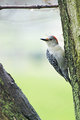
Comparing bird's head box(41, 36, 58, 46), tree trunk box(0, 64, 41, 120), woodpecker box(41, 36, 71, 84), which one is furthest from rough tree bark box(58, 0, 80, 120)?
bird's head box(41, 36, 58, 46)

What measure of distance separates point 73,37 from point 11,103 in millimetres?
580

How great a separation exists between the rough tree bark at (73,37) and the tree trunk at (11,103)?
0.34 m

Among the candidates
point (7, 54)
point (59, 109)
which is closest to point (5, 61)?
point (7, 54)

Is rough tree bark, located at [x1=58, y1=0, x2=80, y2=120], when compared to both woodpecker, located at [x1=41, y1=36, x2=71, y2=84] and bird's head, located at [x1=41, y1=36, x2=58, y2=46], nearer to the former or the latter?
woodpecker, located at [x1=41, y1=36, x2=71, y2=84]

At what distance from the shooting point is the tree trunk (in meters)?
1.57

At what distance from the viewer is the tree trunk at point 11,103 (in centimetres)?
157

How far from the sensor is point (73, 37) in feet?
5.22

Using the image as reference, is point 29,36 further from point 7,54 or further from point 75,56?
point 75,56

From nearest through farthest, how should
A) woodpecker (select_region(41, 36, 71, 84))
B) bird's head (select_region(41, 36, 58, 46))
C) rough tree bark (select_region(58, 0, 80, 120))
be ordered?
rough tree bark (select_region(58, 0, 80, 120))
woodpecker (select_region(41, 36, 71, 84))
bird's head (select_region(41, 36, 58, 46))

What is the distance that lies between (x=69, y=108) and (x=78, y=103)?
3.11m

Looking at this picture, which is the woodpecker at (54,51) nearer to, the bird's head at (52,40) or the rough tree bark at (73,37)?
the bird's head at (52,40)

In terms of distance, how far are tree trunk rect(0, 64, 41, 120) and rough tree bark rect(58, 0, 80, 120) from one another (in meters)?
0.34

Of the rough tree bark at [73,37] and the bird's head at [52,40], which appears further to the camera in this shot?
the bird's head at [52,40]

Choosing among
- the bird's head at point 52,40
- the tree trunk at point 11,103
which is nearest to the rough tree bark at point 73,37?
the tree trunk at point 11,103
